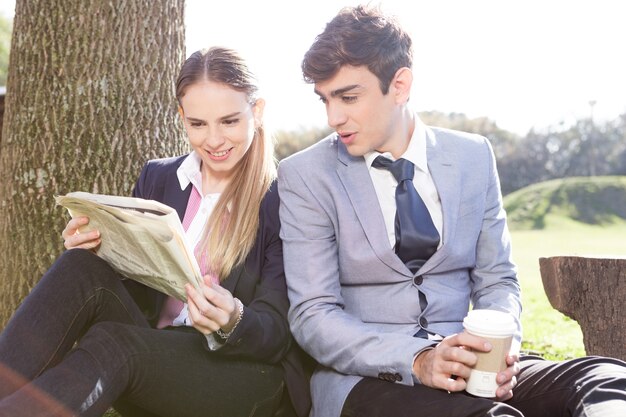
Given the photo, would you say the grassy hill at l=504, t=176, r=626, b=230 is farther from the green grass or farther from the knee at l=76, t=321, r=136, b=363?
the knee at l=76, t=321, r=136, b=363

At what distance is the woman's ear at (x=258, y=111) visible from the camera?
9.64ft

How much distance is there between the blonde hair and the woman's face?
4cm

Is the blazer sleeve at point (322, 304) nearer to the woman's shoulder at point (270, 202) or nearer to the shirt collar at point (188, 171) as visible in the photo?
the woman's shoulder at point (270, 202)

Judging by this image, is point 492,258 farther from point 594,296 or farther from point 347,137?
point 594,296

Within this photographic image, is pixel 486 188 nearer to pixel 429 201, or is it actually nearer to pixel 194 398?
pixel 429 201

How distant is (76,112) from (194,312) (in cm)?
186

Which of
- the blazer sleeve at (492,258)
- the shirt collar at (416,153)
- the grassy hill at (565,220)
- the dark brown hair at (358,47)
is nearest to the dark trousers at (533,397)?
the blazer sleeve at (492,258)

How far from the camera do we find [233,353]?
8.35 ft

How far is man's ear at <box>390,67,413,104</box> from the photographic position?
108 inches

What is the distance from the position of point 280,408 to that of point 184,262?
834mm

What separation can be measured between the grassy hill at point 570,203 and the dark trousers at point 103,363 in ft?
68.5

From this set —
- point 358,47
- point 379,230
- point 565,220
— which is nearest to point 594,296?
point 379,230

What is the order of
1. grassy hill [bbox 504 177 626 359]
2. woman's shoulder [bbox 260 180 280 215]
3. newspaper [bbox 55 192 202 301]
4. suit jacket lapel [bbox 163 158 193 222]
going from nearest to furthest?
newspaper [bbox 55 192 202 301] → woman's shoulder [bbox 260 180 280 215] → suit jacket lapel [bbox 163 158 193 222] → grassy hill [bbox 504 177 626 359]

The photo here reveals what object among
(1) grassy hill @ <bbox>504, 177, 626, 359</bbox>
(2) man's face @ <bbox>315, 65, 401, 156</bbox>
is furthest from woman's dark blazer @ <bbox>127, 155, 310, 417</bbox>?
(1) grassy hill @ <bbox>504, 177, 626, 359</bbox>
